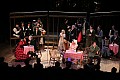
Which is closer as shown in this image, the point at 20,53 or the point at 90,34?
the point at 20,53

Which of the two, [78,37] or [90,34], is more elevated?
[90,34]

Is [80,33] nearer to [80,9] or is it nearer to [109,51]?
[109,51]

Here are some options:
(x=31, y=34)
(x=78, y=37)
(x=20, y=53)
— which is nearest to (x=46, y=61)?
(x=20, y=53)

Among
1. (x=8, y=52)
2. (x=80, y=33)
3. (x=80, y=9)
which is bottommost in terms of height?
(x=8, y=52)

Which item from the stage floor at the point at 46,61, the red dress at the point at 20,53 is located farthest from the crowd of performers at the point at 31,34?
the stage floor at the point at 46,61

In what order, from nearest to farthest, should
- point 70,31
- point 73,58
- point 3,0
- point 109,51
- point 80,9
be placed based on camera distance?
point 73,58
point 109,51
point 70,31
point 3,0
point 80,9

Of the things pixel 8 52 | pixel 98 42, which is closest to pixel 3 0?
pixel 8 52

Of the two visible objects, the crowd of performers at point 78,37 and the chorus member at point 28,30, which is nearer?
the crowd of performers at point 78,37

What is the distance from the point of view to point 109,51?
46.9 feet

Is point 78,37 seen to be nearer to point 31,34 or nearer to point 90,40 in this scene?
point 90,40

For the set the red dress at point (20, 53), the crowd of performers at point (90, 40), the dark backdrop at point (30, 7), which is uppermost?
the dark backdrop at point (30, 7)

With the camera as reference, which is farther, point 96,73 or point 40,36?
point 40,36

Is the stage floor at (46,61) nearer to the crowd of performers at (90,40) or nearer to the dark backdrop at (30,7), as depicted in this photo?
the crowd of performers at (90,40)

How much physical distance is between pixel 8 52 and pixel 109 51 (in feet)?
18.1
